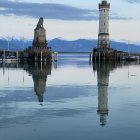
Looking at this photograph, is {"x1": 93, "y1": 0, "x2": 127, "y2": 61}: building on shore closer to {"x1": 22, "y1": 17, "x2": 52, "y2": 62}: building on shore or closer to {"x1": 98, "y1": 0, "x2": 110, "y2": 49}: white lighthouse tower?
{"x1": 98, "y1": 0, "x2": 110, "y2": 49}: white lighthouse tower

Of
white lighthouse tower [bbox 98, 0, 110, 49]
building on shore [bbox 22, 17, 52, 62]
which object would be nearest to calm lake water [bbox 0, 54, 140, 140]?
building on shore [bbox 22, 17, 52, 62]

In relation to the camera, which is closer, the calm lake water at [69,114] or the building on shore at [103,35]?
the calm lake water at [69,114]

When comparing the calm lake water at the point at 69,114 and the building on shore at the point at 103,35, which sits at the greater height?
the building on shore at the point at 103,35

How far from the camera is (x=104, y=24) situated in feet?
339

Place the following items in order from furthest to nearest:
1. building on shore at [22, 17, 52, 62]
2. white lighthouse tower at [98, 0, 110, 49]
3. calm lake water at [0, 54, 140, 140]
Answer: white lighthouse tower at [98, 0, 110, 49] < building on shore at [22, 17, 52, 62] < calm lake water at [0, 54, 140, 140]

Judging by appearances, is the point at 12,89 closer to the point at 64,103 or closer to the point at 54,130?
the point at 64,103

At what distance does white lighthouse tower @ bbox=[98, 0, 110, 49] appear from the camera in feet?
339

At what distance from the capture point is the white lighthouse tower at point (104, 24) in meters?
103

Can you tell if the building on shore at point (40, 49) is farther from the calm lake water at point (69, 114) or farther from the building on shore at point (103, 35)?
the calm lake water at point (69, 114)

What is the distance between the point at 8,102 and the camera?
26766 millimetres

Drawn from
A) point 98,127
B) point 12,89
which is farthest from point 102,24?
point 98,127

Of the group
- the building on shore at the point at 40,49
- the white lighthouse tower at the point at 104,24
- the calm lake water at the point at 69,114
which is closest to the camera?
the calm lake water at the point at 69,114

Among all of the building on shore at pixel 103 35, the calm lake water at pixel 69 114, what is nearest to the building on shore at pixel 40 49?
the building on shore at pixel 103 35

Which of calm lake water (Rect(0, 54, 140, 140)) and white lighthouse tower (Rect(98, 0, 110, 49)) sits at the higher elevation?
white lighthouse tower (Rect(98, 0, 110, 49))
